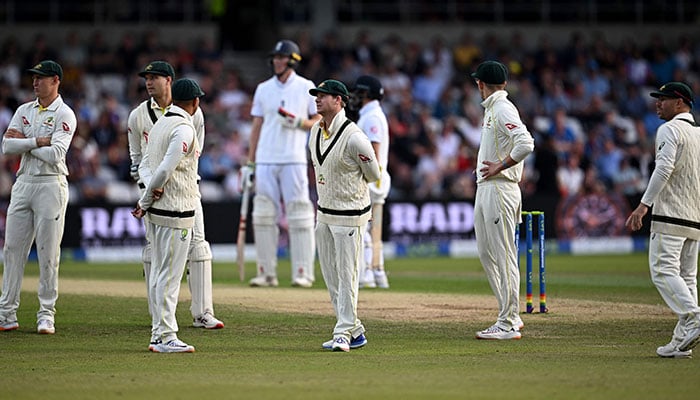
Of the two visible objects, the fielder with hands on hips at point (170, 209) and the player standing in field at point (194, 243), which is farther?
the player standing in field at point (194, 243)

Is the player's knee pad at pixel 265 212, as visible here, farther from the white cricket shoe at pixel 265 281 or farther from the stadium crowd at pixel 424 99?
the stadium crowd at pixel 424 99

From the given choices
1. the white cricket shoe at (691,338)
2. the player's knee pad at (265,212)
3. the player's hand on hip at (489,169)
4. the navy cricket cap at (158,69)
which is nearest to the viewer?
the white cricket shoe at (691,338)

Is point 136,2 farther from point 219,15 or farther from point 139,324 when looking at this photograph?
point 139,324

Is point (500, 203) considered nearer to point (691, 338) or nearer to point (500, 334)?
point (500, 334)

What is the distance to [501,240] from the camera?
986cm

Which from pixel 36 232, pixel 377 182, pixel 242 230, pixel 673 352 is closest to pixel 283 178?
pixel 242 230

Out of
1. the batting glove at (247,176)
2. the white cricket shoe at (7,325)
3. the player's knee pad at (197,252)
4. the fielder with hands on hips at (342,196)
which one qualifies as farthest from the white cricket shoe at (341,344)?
the batting glove at (247,176)

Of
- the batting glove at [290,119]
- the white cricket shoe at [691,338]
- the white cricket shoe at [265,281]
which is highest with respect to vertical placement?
the batting glove at [290,119]

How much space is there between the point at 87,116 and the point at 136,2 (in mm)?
5706

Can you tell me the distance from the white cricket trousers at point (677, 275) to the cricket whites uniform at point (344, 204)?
2.24 meters

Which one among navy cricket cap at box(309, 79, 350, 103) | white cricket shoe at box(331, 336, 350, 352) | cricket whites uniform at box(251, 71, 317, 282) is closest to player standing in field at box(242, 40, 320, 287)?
cricket whites uniform at box(251, 71, 317, 282)

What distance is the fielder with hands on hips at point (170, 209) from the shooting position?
29.1 feet

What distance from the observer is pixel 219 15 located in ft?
93.0

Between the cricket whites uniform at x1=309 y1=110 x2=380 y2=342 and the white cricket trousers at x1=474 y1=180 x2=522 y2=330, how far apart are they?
1205 millimetres
